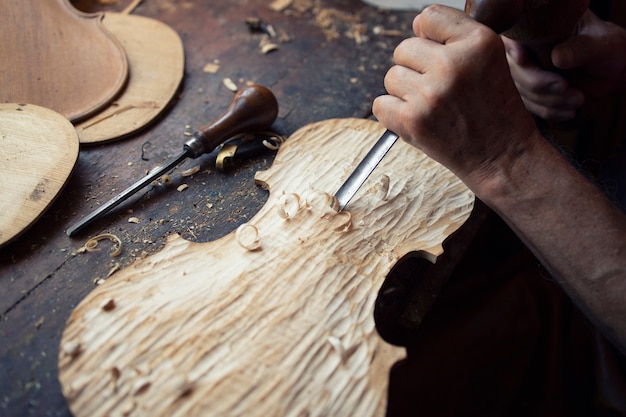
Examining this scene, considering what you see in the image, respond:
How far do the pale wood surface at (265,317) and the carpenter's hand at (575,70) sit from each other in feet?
1.49

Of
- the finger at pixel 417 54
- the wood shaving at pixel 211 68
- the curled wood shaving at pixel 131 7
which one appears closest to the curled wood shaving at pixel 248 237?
the finger at pixel 417 54

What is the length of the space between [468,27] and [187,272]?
71 centimetres

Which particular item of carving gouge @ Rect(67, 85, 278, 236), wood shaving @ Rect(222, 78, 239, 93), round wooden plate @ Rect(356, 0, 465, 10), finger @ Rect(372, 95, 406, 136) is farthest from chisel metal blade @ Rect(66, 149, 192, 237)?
round wooden plate @ Rect(356, 0, 465, 10)

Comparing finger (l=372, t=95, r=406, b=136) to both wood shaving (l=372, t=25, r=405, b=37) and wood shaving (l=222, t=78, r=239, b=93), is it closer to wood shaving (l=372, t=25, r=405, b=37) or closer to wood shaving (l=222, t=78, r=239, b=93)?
wood shaving (l=222, t=78, r=239, b=93)

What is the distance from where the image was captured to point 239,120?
1.27 m

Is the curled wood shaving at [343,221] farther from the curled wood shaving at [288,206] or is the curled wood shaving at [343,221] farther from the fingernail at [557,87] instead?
the fingernail at [557,87]

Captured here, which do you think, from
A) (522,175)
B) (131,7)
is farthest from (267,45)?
(522,175)

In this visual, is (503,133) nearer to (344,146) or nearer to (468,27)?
(468,27)

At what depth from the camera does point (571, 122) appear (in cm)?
156

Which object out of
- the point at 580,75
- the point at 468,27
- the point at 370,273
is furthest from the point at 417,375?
the point at 580,75

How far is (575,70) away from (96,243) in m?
1.33

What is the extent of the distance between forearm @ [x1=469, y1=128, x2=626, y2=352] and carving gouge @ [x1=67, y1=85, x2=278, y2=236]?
0.58m

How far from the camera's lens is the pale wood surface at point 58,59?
1334mm

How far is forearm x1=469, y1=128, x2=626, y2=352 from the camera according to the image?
3.18 feet
